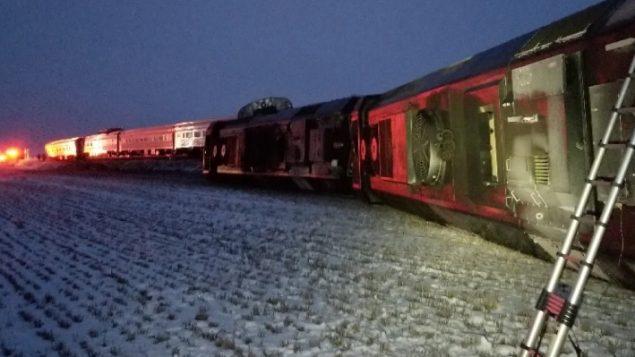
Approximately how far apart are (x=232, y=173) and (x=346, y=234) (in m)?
12.4

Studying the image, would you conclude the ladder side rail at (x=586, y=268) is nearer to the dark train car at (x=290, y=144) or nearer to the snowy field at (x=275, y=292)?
the snowy field at (x=275, y=292)

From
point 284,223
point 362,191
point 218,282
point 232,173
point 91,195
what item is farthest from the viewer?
point 232,173

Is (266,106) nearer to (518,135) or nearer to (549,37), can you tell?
(518,135)

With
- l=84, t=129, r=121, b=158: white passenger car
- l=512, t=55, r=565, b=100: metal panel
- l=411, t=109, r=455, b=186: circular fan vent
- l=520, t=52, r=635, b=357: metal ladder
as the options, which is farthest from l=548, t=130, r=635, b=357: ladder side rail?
l=84, t=129, r=121, b=158: white passenger car

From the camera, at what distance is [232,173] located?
21.0 m

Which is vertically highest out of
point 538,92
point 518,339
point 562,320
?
point 538,92

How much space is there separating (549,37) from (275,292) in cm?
426

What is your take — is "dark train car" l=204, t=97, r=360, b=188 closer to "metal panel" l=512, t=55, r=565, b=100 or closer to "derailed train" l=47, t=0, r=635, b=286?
"derailed train" l=47, t=0, r=635, b=286

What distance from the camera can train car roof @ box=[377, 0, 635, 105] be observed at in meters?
4.78

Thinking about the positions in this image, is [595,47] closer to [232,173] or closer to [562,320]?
[562,320]

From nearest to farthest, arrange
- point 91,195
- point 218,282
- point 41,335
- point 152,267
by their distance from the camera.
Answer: point 41,335, point 218,282, point 152,267, point 91,195

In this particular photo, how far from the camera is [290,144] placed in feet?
55.5

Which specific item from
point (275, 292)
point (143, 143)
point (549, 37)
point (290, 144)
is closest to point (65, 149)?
point (143, 143)

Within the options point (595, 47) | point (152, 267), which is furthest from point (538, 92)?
point (152, 267)
